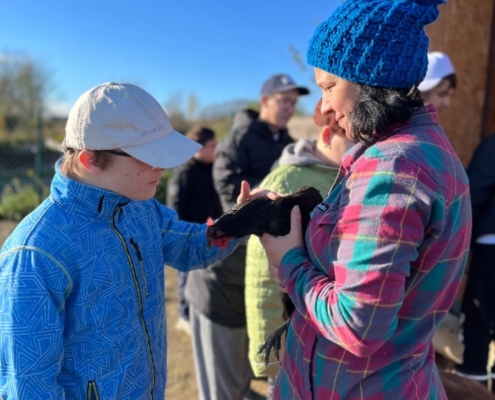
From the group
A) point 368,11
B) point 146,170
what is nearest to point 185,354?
point 146,170

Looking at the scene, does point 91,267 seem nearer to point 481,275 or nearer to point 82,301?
point 82,301

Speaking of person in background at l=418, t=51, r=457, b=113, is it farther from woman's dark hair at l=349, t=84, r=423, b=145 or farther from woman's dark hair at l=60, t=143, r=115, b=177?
woman's dark hair at l=60, t=143, r=115, b=177

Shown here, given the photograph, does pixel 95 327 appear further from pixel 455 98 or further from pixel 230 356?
pixel 455 98

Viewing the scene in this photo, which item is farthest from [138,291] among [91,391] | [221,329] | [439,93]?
[439,93]

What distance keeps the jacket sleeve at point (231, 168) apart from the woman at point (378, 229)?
241cm

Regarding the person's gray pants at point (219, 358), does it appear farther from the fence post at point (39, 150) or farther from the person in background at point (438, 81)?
the fence post at point (39, 150)

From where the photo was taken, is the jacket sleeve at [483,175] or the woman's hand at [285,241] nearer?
the woman's hand at [285,241]

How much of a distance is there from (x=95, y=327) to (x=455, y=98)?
13.2 ft

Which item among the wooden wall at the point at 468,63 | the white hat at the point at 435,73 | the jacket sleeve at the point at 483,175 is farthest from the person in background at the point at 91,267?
the wooden wall at the point at 468,63

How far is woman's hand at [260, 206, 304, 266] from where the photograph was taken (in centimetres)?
133

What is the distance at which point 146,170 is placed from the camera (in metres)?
1.48

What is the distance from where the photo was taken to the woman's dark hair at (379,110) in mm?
1154

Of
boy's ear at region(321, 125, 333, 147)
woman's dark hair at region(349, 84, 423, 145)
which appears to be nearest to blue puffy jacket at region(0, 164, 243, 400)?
woman's dark hair at region(349, 84, 423, 145)

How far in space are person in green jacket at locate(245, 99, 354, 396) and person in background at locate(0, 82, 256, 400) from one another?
47 centimetres
